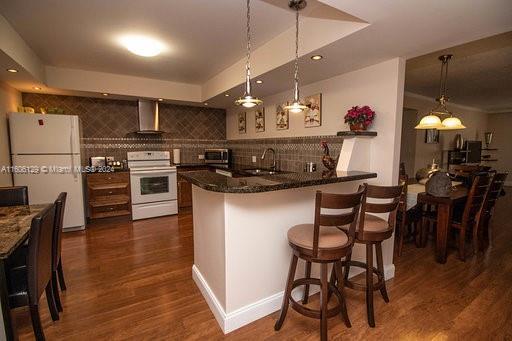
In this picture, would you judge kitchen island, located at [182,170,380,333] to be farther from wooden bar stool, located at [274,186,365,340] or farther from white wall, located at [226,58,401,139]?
white wall, located at [226,58,401,139]

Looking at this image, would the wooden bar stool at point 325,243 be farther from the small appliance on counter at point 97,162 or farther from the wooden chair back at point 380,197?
the small appliance on counter at point 97,162

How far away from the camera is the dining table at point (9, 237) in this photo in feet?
3.90

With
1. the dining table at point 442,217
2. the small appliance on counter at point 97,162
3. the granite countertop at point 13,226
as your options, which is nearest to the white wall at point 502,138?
the dining table at point 442,217

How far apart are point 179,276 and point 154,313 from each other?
0.53 m

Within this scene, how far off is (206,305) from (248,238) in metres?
0.71

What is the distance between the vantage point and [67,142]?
345 centimetres

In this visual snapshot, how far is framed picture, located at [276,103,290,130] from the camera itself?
368 cm

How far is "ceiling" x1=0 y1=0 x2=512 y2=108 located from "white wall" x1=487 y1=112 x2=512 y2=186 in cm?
621

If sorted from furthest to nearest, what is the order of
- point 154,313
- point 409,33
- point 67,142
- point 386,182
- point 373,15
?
point 67,142 → point 386,182 → point 154,313 → point 409,33 → point 373,15

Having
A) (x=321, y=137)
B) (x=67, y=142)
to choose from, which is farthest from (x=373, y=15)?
(x=67, y=142)

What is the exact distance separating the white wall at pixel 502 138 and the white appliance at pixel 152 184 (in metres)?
9.53

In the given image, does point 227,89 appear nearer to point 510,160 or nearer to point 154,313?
point 154,313

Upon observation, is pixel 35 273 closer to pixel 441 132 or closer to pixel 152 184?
pixel 152 184

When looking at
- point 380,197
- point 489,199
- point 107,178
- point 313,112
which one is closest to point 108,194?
point 107,178
